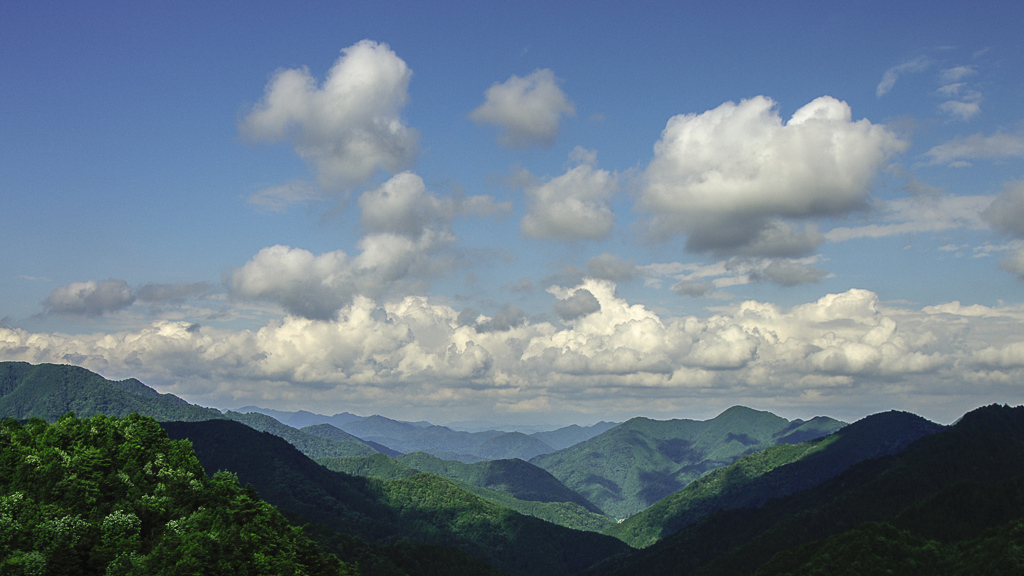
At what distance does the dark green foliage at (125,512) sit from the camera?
279 feet

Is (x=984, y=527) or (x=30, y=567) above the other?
(x=30, y=567)

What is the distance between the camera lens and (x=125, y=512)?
317 ft

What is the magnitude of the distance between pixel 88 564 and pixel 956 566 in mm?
176930

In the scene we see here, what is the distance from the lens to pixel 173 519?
10044 cm

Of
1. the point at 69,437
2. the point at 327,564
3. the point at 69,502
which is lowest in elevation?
the point at 327,564

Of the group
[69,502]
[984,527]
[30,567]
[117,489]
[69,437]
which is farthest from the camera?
[984,527]

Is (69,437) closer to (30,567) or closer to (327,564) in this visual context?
(30,567)

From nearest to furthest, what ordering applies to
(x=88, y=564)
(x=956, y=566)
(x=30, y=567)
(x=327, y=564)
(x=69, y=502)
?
(x=30, y=567) < (x=88, y=564) < (x=69, y=502) < (x=327, y=564) < (x=956, y=566)

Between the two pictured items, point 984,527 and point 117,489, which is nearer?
point 117,489

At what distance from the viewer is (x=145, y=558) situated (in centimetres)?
8462

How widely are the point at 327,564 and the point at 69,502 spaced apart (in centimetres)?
4361

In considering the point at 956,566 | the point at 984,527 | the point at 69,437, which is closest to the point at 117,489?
the point at 69,437

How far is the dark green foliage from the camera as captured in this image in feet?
279

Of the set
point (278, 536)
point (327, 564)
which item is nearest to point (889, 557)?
point (327, 564)
